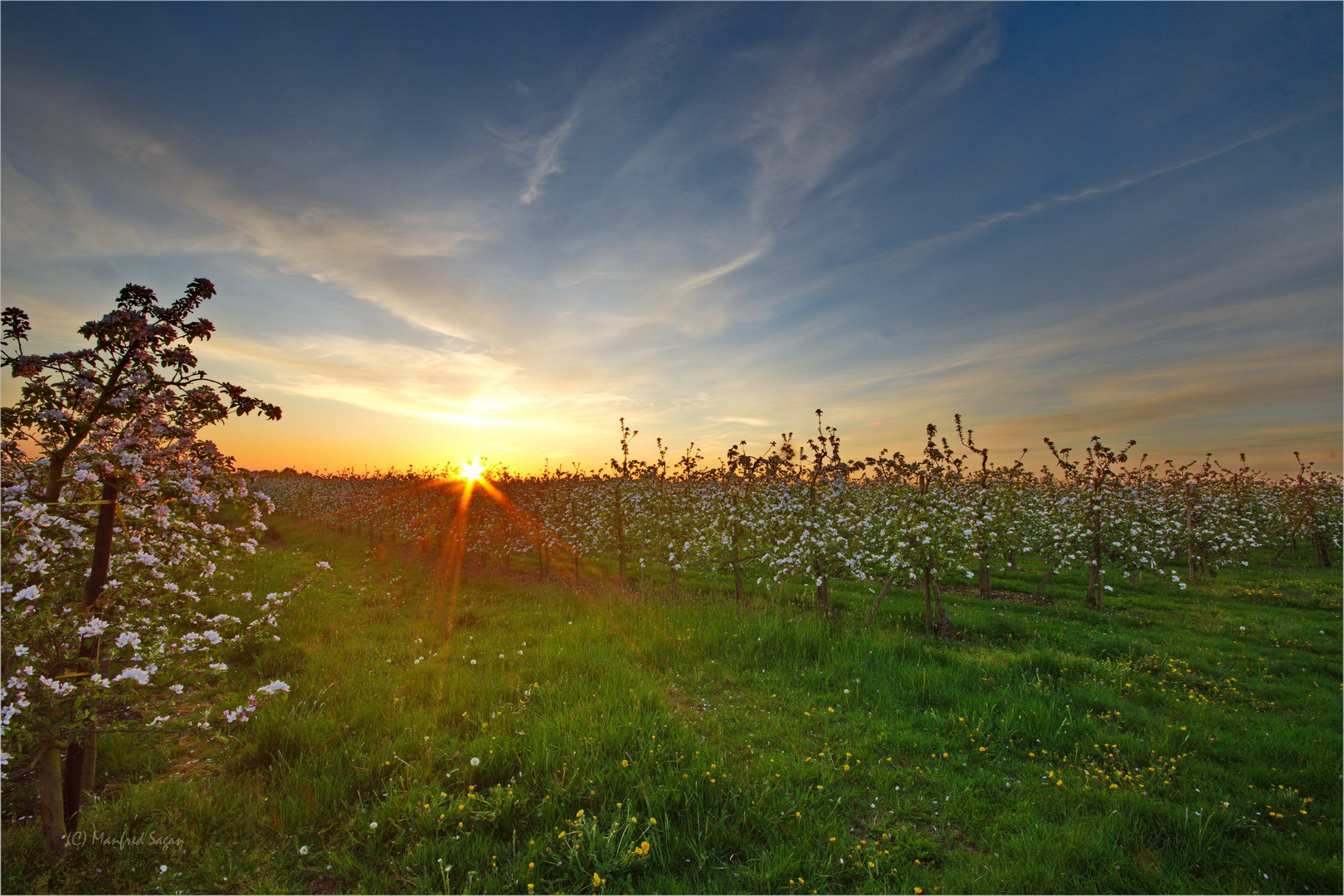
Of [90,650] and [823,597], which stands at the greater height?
[90,650]

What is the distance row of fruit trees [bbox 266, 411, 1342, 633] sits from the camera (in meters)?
11.8

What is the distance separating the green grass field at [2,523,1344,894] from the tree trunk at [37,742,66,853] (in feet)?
0.47

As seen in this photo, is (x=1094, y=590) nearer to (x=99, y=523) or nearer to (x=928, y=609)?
(x=928, y=609)

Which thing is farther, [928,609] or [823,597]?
[823,597]

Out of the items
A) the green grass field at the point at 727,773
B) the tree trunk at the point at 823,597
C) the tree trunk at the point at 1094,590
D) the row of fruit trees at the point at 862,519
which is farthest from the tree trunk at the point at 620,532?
the tree trunk at the point at 1094,590

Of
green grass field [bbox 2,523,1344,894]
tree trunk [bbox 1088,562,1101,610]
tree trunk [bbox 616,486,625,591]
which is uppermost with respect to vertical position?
tree trunk [bbox 616,486,625,591]

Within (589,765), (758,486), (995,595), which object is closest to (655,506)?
(758,486)

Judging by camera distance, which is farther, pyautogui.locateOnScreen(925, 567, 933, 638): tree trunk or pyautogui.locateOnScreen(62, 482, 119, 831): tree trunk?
pyautogui.locateOnScreen(925, 567, 933, 638): tree trunk

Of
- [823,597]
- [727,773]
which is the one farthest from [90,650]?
[823,597]

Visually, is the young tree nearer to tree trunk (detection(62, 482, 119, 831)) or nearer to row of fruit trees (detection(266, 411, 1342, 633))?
tree trunk (detection(62, 482, 119, 831))

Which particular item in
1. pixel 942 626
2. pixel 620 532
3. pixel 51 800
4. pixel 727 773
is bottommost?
pixel 727 773

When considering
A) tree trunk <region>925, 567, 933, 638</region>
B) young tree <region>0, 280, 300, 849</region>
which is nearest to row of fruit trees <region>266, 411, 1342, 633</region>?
tree trunk <region>925, 567, 933, 638</region>

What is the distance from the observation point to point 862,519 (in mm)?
12734

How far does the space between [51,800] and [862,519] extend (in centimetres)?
1290
